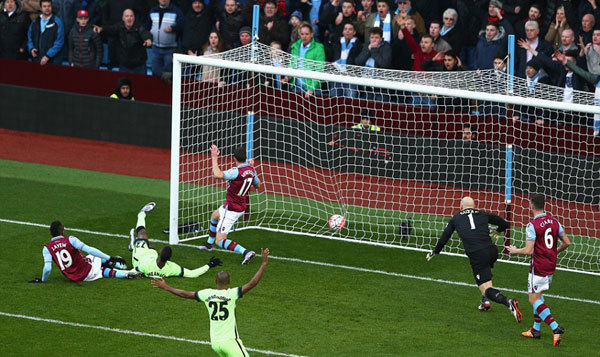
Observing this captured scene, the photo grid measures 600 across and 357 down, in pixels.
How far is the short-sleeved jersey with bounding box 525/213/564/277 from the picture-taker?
520 inches

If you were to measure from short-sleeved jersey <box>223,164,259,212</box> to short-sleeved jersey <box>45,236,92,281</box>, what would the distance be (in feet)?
8.80

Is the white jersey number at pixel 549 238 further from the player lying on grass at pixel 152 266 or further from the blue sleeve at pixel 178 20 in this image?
the blue sleeve at pixel 178 20

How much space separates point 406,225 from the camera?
60.0 feet

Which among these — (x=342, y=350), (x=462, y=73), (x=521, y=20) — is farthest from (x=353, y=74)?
(x=342, y=350)

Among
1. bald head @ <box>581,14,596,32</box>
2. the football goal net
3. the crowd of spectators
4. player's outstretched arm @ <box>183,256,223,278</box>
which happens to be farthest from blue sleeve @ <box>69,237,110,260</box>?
bald head @ <box>581,14,596,32</box>

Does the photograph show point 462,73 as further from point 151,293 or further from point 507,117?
point 151,293

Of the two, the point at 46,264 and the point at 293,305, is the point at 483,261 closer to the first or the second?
the point at 293,305

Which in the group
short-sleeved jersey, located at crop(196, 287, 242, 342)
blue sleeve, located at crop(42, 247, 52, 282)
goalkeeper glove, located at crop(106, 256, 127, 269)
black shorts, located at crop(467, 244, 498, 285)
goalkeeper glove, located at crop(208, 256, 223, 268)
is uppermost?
short-sleeved jersey, located at crop(196, 287, 242, 342)

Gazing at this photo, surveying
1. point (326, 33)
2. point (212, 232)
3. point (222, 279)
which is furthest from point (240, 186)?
point (326, 33)

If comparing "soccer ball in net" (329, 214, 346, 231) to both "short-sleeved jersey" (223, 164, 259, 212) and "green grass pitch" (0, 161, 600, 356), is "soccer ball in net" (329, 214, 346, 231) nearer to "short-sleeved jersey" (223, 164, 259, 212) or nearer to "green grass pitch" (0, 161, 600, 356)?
"green grass pitch" (0, 161, 600, 356)

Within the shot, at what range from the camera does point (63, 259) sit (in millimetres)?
14945

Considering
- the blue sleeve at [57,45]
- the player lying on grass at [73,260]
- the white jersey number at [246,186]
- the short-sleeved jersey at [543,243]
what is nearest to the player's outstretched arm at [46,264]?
the player lying on grass at [73,260]

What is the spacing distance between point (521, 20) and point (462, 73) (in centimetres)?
448

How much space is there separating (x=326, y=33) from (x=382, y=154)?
4.02 m
